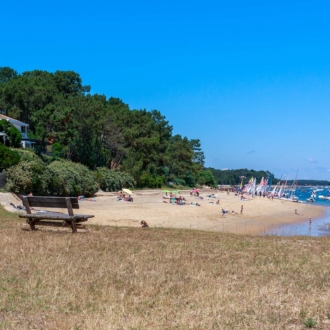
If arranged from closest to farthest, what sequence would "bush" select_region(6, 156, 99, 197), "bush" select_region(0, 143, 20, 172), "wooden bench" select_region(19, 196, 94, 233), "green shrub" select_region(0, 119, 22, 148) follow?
1. "wooden bench" select_region(19, 196, 94, 233)
2. "bush" select_region(6, 156, 99, 197)
3. "bush" select_region(0, 143, 20, 172)
4. "green shrub" select_region(0, 119, 22, 148)

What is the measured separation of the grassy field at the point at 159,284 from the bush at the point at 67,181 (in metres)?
26.5

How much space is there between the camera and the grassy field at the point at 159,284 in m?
4.78

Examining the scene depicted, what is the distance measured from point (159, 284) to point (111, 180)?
48379mm

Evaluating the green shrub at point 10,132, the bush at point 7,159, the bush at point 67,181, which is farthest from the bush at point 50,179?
the green shrub at point 10,132

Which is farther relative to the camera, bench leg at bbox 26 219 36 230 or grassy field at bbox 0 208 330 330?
Result: bench leg at bbox 26 219 36 230

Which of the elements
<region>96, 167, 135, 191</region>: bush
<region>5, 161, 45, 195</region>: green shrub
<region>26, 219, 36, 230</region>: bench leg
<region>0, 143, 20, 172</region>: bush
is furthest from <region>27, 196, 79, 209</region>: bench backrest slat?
<region>96, 167, 135, 191</region>: bush

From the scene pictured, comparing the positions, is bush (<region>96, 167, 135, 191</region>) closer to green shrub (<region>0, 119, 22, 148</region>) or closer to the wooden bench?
green shrub (<region>0, 119, 22, 148</region>)

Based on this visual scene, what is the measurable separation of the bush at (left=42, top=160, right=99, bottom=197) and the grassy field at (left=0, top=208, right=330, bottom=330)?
86.8 ft

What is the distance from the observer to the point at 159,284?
20.7 feet

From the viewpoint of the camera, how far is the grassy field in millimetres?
4777

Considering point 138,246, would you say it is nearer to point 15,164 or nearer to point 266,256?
point 266,256

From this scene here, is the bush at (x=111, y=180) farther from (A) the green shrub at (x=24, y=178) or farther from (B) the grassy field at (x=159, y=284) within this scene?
(B) the grassy field at (x=159, y=284)

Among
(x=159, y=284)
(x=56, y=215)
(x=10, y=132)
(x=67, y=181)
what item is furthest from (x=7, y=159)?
(x=159, y=284)

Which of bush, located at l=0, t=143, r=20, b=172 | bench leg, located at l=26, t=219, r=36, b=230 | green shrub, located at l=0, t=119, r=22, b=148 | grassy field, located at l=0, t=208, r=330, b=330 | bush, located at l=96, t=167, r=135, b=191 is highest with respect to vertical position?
green shrub, located at l=0, t=119, r=22, b=148
